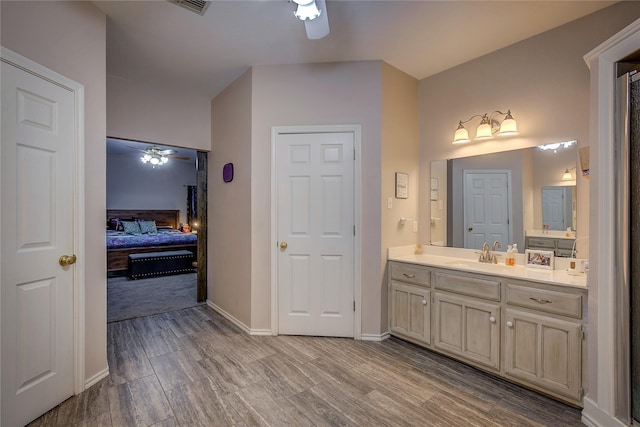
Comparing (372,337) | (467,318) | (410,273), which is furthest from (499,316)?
(372,337)

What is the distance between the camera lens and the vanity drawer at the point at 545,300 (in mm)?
1827

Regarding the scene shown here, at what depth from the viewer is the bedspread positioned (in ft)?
18.4

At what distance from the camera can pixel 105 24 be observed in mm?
2205

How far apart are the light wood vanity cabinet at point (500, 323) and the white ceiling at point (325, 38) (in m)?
1.99

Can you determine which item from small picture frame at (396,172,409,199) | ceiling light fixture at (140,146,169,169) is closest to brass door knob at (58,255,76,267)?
small picture frame at (396,172,409,199)

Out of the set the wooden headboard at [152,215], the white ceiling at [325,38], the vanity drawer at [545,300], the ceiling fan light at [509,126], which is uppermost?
the white ceiling at [325,38]

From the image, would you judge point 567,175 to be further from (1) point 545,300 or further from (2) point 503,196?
(1) point 545,300

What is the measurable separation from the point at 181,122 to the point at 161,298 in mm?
2512

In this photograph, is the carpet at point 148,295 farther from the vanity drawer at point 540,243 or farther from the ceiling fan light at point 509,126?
the ceiling fan light at point 509,126

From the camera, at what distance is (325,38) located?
249cm

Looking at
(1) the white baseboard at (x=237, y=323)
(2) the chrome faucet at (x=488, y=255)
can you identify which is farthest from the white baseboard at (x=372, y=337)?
(2) the chrome faucet at (x=488, y=255)

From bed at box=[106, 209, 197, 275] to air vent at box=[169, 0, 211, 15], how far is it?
4968 mm

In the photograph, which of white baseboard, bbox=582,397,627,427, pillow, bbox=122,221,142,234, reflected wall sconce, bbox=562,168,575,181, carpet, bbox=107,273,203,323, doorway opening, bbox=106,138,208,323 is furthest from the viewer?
pillow, bbox=122,221,142,234

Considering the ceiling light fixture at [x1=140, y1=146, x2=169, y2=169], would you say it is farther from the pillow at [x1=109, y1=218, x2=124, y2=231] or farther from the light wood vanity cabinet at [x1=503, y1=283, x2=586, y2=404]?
the light wood vanity cabinet at [x1=503, y1=283, x2=586, y2=404]
